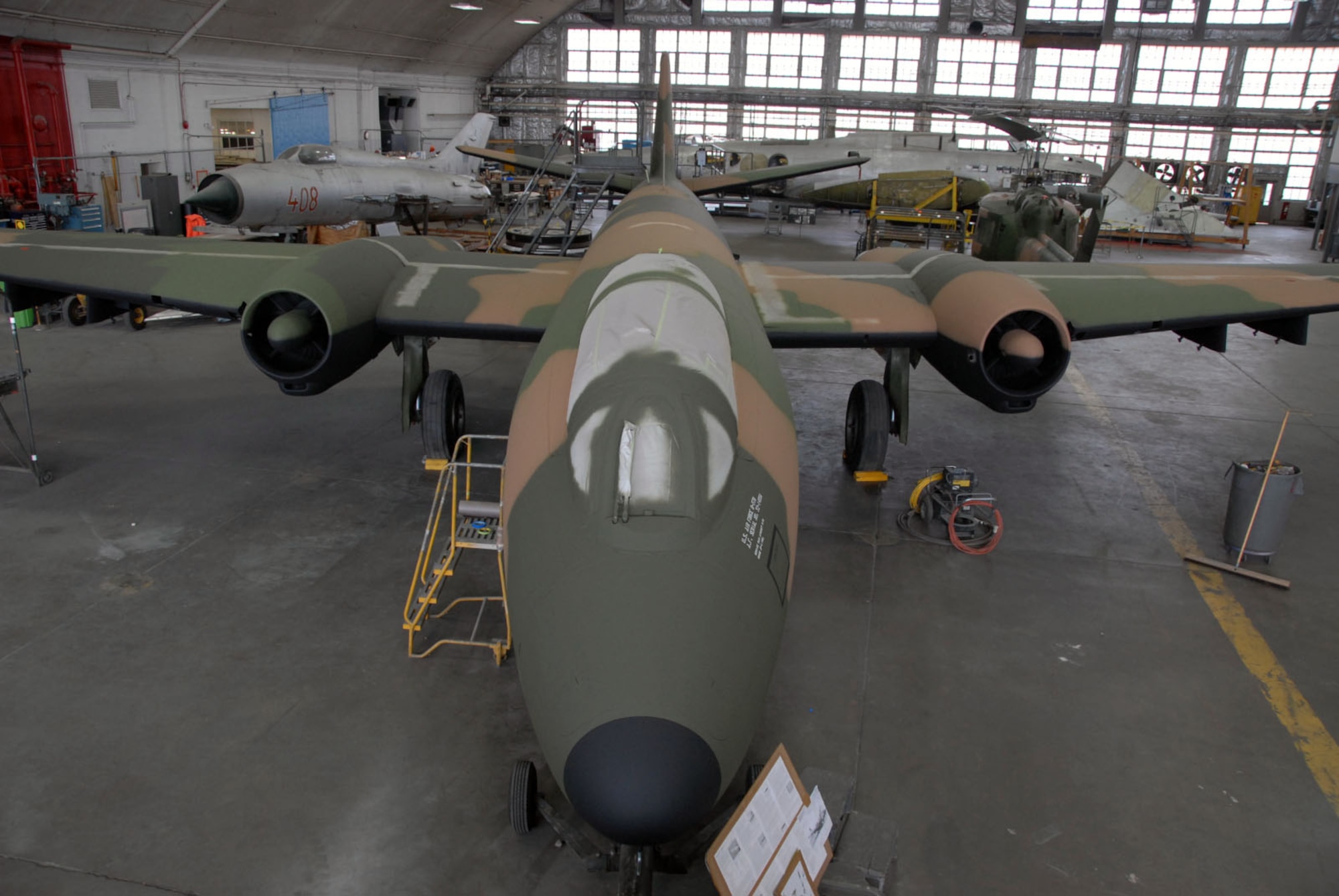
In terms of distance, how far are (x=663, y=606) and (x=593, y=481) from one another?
2.40 ft

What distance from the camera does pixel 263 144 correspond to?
31.0 metres

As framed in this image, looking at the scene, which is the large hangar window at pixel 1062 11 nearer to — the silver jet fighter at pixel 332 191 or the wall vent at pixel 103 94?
the silver jet fighter at pixel 332 191

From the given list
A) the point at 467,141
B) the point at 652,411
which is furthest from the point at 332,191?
the point at 652,411

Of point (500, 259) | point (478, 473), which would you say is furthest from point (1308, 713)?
point (500, 259)

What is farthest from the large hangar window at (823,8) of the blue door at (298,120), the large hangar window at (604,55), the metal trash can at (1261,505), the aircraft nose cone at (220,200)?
the metal trash can at (1261,505)

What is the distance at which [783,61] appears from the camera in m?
46.3

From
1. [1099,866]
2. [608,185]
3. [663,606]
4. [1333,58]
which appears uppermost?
[1333,58]

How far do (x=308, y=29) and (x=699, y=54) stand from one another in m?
22.9

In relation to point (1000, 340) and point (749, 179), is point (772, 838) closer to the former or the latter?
point (1000, 340)

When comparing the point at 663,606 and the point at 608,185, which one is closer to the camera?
the point at 663,606

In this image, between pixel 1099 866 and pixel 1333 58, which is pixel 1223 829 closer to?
pixel 1099 866

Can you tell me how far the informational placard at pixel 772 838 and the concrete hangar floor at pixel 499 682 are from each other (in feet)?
2.83

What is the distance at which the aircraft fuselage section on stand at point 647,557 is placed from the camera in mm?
3451

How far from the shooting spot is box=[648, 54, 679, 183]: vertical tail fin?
41.7ft
